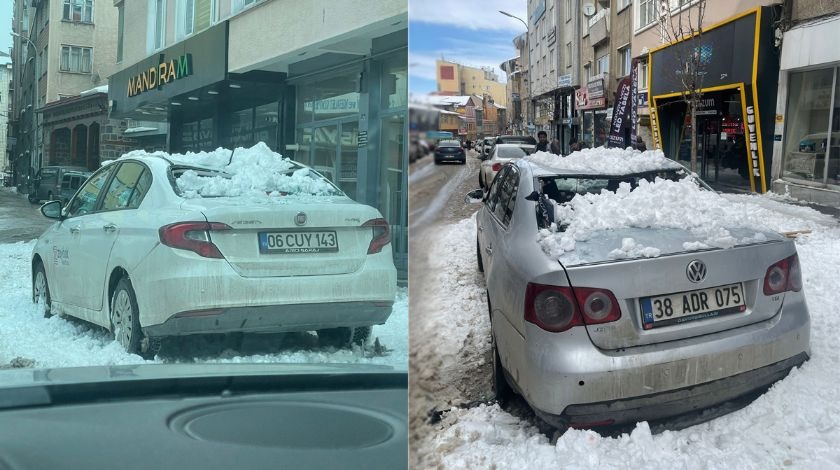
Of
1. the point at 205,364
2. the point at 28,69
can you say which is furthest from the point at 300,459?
the point at 28,69

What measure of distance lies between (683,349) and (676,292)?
4.2 inches

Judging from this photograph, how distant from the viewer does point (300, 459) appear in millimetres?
1575

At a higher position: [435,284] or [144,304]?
[435,284]

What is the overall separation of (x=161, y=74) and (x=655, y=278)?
46.7 inches

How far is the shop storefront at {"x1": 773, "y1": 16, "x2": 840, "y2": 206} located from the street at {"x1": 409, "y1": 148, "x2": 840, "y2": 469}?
22 cm

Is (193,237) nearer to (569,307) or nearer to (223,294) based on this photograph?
(223,294)

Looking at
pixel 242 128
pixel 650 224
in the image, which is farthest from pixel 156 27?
pixel 650 224

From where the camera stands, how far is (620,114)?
179 centimetres

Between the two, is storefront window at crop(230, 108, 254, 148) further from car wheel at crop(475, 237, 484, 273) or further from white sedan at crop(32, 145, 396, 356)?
car wheel at crop(475, 237, 484, 273)

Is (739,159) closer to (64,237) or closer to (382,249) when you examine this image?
(382,249)

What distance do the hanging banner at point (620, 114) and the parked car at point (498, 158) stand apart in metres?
0.21

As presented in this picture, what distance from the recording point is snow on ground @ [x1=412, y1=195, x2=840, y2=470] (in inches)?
53.9

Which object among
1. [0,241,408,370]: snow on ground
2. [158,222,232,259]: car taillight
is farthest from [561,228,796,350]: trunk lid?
[158,222,232,259]: car taillight

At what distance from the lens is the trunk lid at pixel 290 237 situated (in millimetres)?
1632
